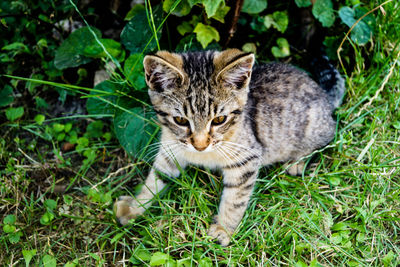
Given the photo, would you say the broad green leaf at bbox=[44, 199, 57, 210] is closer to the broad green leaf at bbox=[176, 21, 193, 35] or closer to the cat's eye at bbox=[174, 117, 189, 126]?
the cat's eye at bbox=[174, 117, 189, 126]

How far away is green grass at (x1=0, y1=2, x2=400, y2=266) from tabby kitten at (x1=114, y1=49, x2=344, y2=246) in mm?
131

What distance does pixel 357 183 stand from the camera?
248 cm

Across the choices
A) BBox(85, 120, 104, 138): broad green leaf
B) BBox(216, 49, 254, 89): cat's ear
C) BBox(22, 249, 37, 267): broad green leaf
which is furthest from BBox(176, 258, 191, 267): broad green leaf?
BBox(85, 120, 104, 138): broad green leaf

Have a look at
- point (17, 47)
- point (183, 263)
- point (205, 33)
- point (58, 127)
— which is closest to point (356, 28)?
point (205, 33)

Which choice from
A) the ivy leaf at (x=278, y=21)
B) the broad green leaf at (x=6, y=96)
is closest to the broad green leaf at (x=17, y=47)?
the broad green leaf at (x=6, y=96)

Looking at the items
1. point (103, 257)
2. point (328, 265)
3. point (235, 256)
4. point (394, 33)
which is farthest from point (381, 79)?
point (103, 257)

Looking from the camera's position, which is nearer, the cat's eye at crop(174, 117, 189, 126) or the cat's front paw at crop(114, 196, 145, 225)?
the cat's eye at crop(174, 117, 189, 126)

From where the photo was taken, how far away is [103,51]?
276 cm

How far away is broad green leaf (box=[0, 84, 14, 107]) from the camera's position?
299cm

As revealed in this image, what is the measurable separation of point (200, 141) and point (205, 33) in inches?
38.3

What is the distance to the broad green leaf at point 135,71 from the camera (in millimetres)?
2668

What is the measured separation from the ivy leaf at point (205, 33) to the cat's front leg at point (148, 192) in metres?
0.91

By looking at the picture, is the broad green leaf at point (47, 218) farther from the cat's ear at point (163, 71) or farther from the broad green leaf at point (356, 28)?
the broad green leaf at point (356, 28)

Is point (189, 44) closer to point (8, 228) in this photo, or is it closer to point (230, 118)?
point (230, 118)
